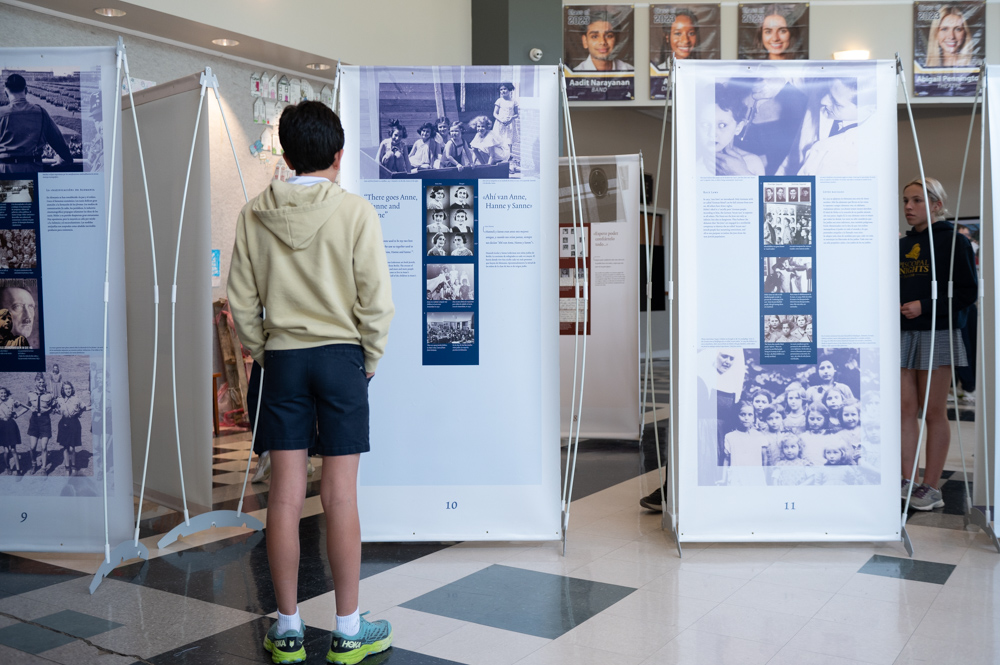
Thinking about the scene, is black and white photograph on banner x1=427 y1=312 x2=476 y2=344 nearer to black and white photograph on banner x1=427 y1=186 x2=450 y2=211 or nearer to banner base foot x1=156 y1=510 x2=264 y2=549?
black and white photograph on banner x1=427 y1=186 x2=450 y2=211

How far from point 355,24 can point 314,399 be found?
5.78 m

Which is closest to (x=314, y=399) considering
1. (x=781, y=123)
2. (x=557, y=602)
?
(x=557, y=602)

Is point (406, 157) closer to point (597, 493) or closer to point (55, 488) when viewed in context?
point (55, 488)

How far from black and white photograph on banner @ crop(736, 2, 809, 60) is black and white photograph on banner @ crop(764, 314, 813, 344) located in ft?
19.0

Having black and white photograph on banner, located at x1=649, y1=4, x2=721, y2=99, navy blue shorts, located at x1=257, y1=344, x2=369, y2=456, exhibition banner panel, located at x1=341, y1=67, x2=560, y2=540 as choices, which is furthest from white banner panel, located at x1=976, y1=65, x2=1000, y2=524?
black and white photograph on banner, located at x1=649, y1=4, x2=721, y2=99

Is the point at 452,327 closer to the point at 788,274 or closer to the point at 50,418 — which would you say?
the point at 788,274

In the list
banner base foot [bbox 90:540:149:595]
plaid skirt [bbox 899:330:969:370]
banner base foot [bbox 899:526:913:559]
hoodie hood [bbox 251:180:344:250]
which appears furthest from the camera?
plaid skirt [bbox 899:330:969:370]

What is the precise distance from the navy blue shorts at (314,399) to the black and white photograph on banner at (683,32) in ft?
22.8

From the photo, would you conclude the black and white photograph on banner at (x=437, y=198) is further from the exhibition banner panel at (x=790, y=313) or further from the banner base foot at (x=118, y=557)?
the banner base foot at (x=118, y=557)

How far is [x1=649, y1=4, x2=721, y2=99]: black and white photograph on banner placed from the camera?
8.41m

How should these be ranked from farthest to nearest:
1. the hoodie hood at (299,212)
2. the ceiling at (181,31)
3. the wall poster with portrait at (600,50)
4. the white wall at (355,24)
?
1. the wall poster with portrait at (600,50)
2. the white wall at (355,24)
3. the ceiling at (181,31)
4. the hoodie hood at (299,212)

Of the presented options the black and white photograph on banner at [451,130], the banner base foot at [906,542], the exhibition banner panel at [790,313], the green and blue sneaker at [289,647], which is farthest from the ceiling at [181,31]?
the banner base foot at [906,542]

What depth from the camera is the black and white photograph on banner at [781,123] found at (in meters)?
3.26

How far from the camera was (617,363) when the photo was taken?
19.9ft
